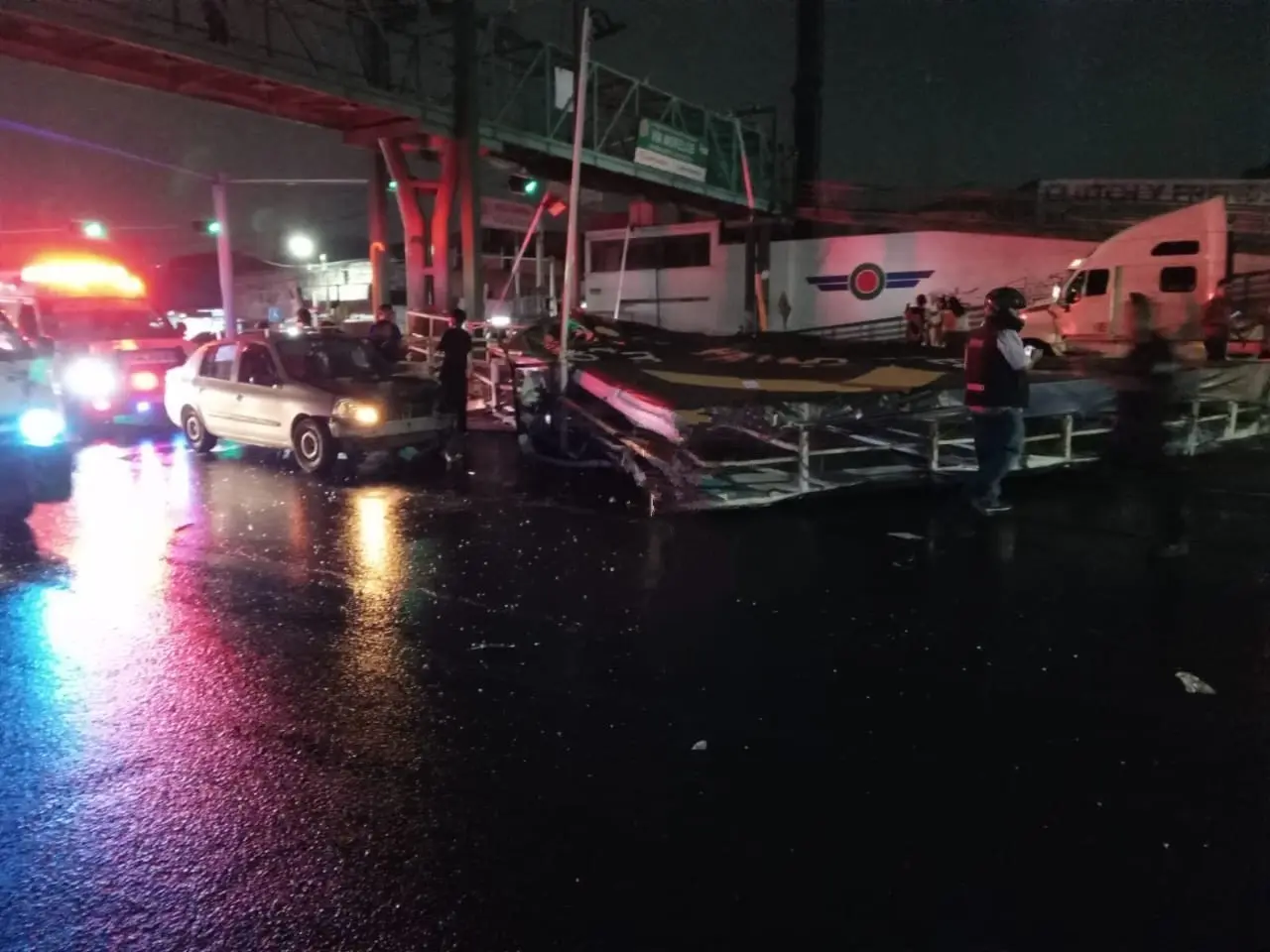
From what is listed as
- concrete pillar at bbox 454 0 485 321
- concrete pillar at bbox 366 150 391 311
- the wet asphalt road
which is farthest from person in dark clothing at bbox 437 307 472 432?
concrete pillar at bbox 366 150 391 311

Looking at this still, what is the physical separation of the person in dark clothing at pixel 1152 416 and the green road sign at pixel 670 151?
16196 millimetres

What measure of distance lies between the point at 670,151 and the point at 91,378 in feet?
44.8

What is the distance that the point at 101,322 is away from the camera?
1631cm

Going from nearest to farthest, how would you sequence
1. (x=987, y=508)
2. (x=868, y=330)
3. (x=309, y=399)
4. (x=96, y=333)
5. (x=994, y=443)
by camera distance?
(x=994, y=443) < (x=987, y=508) < (x=309, y=399) < (x=96, y=333) < (x=868, y=330)

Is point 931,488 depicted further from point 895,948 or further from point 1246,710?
point 895,948

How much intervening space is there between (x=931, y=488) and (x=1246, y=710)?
535 cm

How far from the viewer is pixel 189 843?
3.36 metres

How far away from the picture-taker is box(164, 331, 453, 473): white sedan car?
10.7 metres

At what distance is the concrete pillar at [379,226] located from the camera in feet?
66.3

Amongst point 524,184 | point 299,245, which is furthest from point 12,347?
point 299,245

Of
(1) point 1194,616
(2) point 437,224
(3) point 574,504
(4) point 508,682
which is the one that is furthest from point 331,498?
(2) point 437,224

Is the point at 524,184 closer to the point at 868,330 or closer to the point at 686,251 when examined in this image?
the point at 686,251

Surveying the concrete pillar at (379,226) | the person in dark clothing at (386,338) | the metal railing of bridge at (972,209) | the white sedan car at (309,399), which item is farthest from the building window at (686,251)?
the white sedan car at (309,399)

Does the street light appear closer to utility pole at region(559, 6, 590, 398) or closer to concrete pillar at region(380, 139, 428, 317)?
concrete pillar at region(380, 139, 428, 317)
